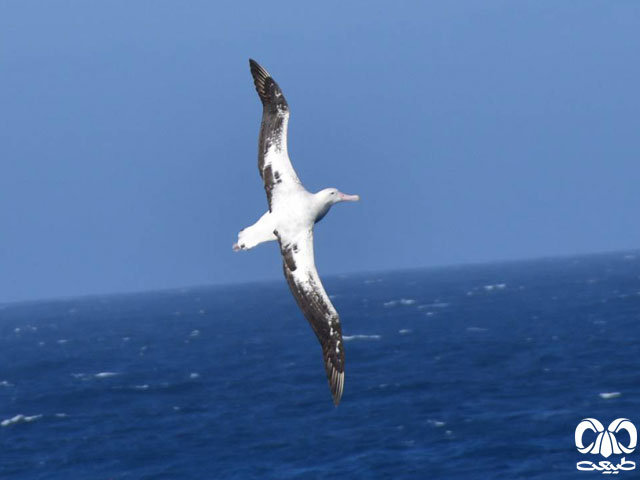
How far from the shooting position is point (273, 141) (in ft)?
72.5

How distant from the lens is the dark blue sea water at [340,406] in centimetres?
7594

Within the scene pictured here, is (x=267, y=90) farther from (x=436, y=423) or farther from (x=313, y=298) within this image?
(x=436, y=423)

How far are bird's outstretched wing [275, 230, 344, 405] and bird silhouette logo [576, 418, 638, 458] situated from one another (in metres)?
57.4

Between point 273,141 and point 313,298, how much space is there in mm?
3570

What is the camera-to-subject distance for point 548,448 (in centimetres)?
7381

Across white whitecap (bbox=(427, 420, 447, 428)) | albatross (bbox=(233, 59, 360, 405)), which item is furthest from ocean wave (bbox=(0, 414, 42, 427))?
albatross (bbox=(233, 59, 360, 405))

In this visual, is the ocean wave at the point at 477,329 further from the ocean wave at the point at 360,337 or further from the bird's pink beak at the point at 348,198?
the bird's pink beak at the point at 348,198

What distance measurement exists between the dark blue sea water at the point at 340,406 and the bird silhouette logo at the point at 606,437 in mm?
867

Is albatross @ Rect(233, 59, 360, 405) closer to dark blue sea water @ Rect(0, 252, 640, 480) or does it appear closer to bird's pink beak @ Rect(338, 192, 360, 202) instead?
bird's pink beak @ Rect(338, 192, 360, 202)

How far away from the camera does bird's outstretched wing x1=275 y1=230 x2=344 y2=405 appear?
20.5m

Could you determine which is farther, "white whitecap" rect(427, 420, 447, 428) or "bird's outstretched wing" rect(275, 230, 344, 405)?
"white whitecap" rect(427, 420, 447, 428)

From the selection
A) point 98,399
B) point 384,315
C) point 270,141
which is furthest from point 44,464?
point 384,315

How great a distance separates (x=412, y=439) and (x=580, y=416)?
14493 mm

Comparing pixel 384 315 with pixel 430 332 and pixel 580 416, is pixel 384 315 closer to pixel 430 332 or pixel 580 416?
pixel 430 332
